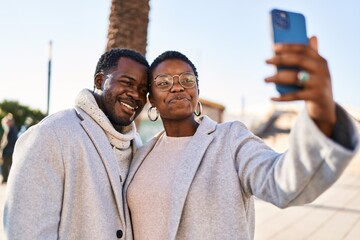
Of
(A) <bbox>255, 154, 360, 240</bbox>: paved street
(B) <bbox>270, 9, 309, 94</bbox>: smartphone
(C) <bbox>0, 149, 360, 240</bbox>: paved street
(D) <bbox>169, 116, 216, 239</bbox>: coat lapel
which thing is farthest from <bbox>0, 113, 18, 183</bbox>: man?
(B) <bbox>270, 9, 309, 94</bbox>: smartphone

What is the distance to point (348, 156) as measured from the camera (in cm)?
121

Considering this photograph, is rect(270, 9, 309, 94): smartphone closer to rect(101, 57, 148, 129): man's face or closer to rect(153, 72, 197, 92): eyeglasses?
rect(153, 72, 197, 92): eyeglasses

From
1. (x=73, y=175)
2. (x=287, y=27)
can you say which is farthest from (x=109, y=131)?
(x=287, y=27)

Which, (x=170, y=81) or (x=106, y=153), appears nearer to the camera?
(x=106, y=153)

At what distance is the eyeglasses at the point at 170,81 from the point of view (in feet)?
7.75

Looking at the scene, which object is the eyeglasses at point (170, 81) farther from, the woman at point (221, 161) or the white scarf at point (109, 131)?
the white scarf at point (109, 131)

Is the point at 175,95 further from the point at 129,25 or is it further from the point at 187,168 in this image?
the point at 129,25

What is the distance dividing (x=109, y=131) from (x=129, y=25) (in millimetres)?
4295

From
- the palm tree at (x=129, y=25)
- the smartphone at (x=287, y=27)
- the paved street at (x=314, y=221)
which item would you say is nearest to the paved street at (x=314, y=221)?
the paved street at (x=314, y=221)

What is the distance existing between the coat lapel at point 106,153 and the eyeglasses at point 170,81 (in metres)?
0.48

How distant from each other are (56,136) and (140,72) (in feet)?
2.50

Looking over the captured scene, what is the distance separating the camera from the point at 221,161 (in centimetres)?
198

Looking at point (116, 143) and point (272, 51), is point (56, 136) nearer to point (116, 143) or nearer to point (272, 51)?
point (116, 143)

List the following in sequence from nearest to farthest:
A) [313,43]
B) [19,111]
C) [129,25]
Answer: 1. [313,43]
2. [129,25]
3. [19,111]
